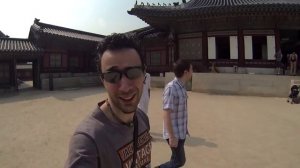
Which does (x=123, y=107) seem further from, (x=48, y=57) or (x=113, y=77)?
(x=48, y=57)

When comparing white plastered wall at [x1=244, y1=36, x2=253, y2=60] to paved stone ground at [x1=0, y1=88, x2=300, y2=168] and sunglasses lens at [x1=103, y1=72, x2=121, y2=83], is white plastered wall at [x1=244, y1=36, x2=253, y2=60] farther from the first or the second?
sunglasses lens at [x1=103, y1=72, x2=121, y2=83]

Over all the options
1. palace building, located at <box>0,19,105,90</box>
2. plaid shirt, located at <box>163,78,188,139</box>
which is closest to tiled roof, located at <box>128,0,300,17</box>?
palace building, located at <box>0,19,105,90</box>

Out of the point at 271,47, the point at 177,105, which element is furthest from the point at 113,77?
the point at 271,47

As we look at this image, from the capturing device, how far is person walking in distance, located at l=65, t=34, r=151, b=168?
1.50 metres

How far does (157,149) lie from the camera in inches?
244

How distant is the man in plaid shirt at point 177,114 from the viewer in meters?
3.84

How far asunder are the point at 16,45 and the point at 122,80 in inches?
841

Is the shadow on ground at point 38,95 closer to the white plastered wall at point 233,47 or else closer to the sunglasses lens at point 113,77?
the white plastered wall at point 233,47

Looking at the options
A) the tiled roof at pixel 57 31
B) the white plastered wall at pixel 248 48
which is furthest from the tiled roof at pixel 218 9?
the tiled roof at pixel 57 31

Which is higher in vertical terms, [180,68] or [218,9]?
[218,9]

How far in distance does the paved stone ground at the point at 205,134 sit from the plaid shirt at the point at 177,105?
156 cm

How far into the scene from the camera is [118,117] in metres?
1.68

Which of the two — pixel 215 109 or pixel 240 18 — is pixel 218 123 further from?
pixel 240 18

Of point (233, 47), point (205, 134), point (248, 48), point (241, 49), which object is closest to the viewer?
point (205, 134)
